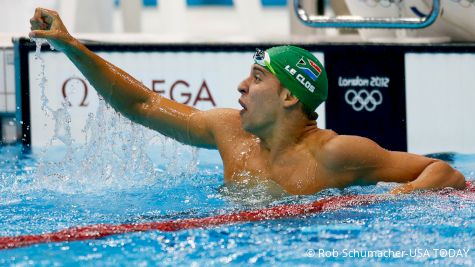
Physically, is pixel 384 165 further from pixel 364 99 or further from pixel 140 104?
pixel 364 99

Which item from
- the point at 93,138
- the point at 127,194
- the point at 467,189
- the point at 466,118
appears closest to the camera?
the point at 467,189

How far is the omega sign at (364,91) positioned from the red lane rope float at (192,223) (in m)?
2.04

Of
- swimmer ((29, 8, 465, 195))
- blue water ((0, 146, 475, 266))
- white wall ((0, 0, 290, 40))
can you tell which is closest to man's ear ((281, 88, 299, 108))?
swimmer ((29, 8, 465, 195))

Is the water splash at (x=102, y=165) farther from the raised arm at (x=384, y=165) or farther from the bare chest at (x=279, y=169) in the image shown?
the raised arm at (x=384, y=165)

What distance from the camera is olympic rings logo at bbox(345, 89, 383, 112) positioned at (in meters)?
5.37

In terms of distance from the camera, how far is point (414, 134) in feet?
17.6

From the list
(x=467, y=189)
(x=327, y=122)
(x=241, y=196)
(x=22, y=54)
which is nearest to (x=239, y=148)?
(x=241, y=196)

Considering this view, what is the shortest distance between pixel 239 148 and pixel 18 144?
7.26ft

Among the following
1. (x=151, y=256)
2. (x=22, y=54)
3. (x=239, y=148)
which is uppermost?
(x=22, y=54)

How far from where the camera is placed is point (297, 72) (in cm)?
338

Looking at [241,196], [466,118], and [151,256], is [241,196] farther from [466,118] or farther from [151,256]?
[466,118]

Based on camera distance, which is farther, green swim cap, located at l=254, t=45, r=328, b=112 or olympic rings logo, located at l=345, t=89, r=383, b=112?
olympic rings logo, located at l=345, t=89, r=383, b=112

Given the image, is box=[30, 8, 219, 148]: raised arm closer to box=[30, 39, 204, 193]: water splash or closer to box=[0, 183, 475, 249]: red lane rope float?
box=[30, 39, 204, 193]: water splash

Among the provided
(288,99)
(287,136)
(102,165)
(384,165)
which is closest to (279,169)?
(287,136)
